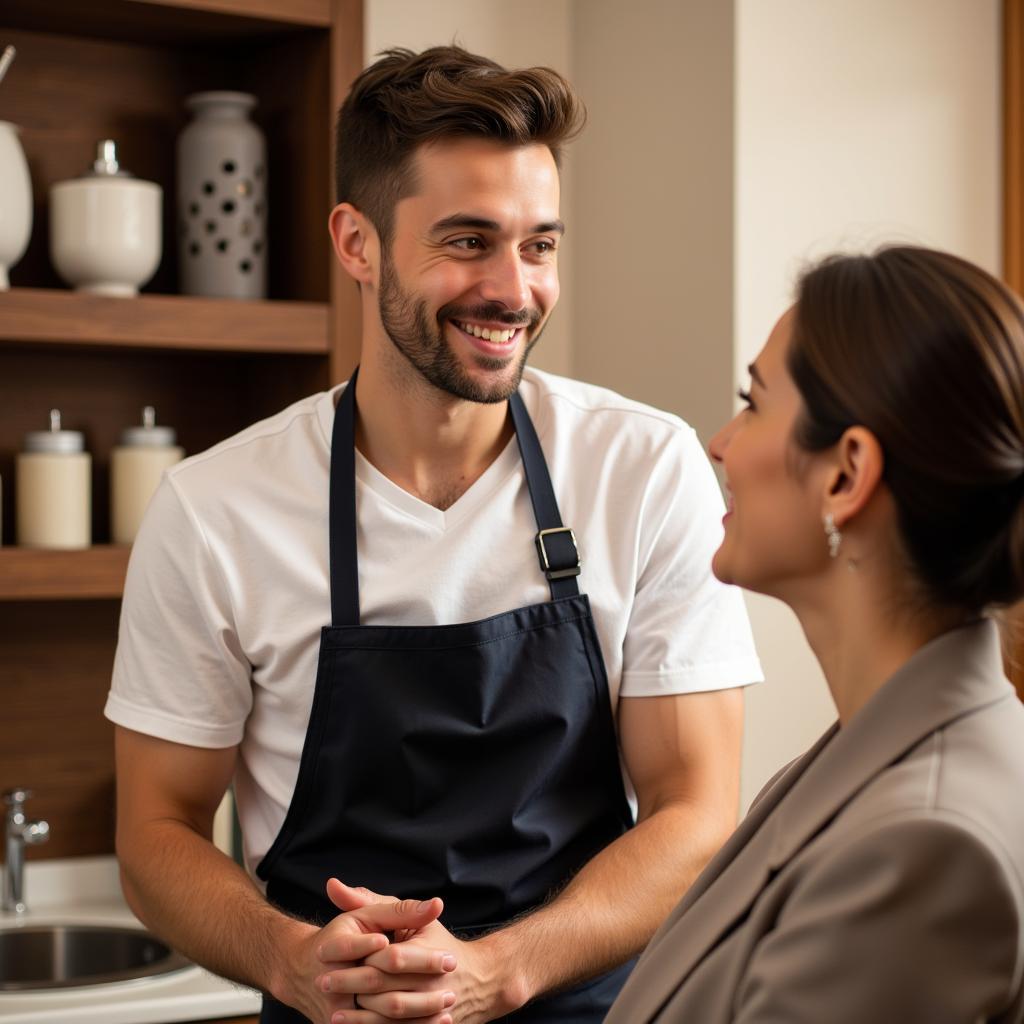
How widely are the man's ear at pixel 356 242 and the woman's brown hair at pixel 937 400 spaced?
36.5 inches

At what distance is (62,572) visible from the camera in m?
2.35

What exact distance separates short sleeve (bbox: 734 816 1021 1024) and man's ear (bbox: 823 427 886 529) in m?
0.25

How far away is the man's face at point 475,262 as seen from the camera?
1.78 metres

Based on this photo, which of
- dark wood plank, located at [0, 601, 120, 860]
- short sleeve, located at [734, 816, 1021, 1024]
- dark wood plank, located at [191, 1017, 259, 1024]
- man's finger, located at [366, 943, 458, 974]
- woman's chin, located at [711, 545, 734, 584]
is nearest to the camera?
short sleeve, located at [734, 816, 1021, 1024]

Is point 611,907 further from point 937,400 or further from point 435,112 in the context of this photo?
point 435,112

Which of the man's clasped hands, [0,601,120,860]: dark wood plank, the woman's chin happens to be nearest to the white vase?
[0,601,120,860]: dark wood plank

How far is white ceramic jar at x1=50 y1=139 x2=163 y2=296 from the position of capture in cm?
240

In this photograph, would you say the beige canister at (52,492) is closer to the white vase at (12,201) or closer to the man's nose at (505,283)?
the white vase at (12,201)

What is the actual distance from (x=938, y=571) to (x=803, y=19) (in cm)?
175

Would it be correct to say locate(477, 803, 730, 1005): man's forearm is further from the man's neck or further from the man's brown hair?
the man's brown hair

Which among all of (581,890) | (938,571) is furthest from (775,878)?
(581,890)

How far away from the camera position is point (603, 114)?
286 cm

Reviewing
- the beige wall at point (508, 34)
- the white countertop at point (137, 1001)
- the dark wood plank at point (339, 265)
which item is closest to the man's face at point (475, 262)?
the dark wood plank at point (339, 265)

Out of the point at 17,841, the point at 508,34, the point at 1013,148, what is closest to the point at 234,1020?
the point at 17,841
